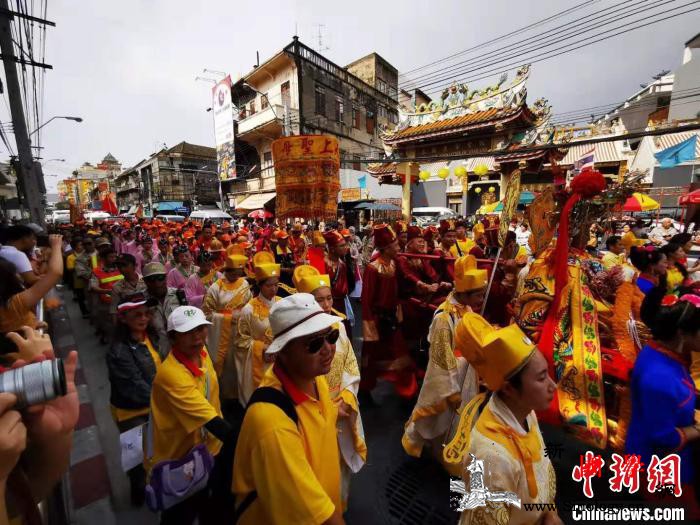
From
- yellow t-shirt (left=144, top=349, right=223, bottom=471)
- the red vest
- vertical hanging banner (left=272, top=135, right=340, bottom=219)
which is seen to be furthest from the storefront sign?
yellow t-shirt (left=144, top=349, right=223, bottom=471)

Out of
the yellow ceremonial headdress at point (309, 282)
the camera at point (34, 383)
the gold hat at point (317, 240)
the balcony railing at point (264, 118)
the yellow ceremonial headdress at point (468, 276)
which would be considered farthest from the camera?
the balcony railing at point (264, 118)

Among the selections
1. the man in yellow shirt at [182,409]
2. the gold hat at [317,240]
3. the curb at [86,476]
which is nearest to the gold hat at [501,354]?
the man in yellow shirt at [182,409]

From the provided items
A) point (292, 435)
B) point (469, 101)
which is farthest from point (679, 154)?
point (292, 435)

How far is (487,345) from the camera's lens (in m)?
1.55

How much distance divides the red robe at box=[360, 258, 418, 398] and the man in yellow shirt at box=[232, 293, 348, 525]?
8.74ft

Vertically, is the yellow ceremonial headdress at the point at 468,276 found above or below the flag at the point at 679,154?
below

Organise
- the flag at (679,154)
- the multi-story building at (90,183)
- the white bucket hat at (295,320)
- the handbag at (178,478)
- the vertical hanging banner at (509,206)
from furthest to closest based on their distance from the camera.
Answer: the multi-story building at (90,183) < the flag at (679,154) < the vertical hanging banner at (509,206) < the handbag at (178,478) < the white bucket hat at (295,320)

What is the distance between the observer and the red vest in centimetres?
571

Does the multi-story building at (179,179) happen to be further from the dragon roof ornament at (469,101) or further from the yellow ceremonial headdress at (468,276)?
the yellow ceremonial headdress at (468,276)

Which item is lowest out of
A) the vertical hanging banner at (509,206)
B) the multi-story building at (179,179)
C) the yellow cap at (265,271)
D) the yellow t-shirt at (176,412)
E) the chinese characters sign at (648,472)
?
the chinese characters sign at (648,472)

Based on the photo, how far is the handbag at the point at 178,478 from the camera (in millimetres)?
1962

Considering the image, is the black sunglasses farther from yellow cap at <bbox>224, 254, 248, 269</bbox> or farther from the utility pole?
the utility pole

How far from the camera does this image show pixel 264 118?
25.5m

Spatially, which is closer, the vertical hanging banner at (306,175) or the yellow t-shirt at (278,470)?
the yellow t-shirt at (278,470)
